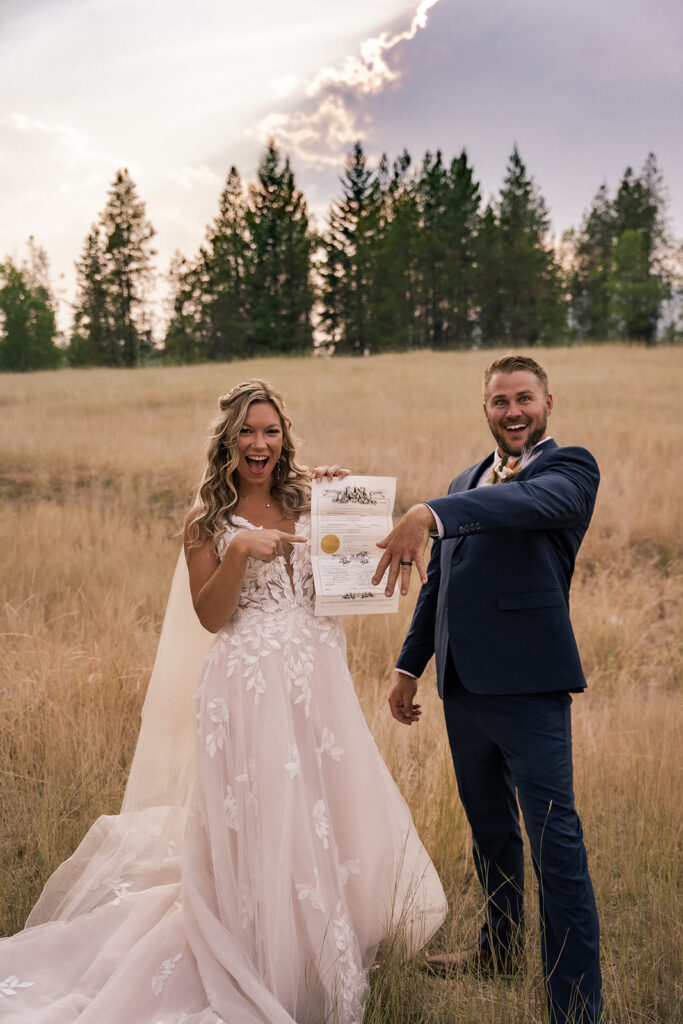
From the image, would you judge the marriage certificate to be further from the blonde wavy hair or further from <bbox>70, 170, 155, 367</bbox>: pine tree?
<bbox>70, 170, 155, 367</bbox>: pine tree

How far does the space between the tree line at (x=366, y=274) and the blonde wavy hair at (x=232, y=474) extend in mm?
4221

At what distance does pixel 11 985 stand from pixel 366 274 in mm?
9097

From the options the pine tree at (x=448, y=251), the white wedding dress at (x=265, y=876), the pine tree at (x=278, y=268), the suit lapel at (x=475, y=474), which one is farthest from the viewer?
the pine tree at (x=448, y=251)

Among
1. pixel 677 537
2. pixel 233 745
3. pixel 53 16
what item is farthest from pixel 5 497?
pixel 677 537

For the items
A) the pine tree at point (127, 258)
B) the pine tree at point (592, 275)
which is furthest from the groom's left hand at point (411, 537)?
the pine tree at point (592, 275)

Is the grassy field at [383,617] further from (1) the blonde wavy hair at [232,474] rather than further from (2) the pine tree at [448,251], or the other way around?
(2) the pine tree at [448,251]

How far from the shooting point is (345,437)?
22.8 ft

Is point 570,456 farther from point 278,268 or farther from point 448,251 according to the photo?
point 448,251

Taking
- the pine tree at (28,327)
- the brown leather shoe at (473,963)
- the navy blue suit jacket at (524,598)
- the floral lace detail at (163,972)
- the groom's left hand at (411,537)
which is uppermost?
the pine tree at (28,327)

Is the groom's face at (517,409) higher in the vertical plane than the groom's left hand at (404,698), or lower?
higher

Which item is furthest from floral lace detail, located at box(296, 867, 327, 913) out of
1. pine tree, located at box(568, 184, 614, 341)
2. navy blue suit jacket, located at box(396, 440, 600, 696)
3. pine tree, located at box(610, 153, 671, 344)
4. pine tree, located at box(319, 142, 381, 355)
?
pine tree, located at box(568, 184, 614, 341)

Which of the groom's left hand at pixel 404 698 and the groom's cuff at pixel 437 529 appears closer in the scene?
the groom's cuff at pixel 437 529

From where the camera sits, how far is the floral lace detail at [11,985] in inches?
85.0

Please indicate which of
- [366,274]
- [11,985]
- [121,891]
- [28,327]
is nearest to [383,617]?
[121,891]
